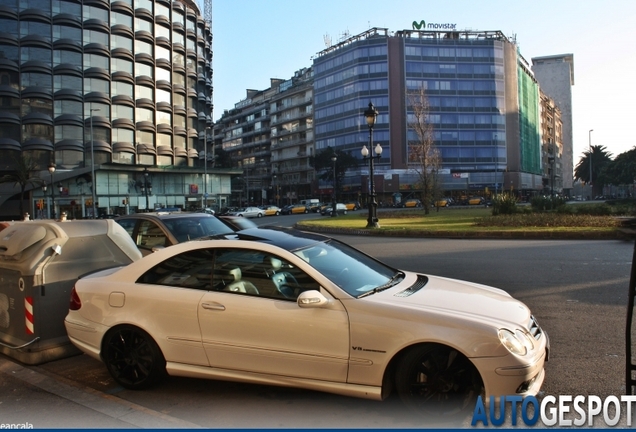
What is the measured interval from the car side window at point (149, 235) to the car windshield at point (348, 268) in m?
4.59

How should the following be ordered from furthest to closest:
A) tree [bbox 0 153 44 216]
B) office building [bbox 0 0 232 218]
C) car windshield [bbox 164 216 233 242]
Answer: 1. office building [bbox 0 0 232 218]
2. tree [bbox 0 153 44 216]
3. car windshield [bbox 164 216 233 242]

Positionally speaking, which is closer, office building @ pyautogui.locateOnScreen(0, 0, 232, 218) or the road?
the road

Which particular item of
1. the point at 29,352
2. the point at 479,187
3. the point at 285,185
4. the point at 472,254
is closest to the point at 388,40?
the point at 479,187

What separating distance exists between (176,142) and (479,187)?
4822cm

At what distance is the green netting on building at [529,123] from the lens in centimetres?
9238

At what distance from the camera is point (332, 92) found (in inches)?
3445

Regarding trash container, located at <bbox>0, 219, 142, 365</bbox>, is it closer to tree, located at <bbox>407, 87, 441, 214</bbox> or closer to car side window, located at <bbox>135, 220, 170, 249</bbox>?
car side window, located at <bbox>135, 220, 170, 249</bbox>

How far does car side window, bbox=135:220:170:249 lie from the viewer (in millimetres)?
8930

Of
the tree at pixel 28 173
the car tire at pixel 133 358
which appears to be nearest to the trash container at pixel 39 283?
the car tire at pixel 133 358

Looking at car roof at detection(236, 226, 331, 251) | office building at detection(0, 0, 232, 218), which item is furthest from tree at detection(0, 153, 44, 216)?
car roof at detection(236, 226, 331, 251)

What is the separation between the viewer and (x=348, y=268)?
15.6 ft

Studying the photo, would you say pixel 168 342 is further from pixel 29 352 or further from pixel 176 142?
pixel 176 142

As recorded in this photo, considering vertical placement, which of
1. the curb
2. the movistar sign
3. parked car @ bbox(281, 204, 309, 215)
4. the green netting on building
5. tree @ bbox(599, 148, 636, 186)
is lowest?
the curb

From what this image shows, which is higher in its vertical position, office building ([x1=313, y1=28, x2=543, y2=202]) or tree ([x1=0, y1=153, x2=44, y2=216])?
office building ([x1=313, y1=28, x2=543, y2=202])
